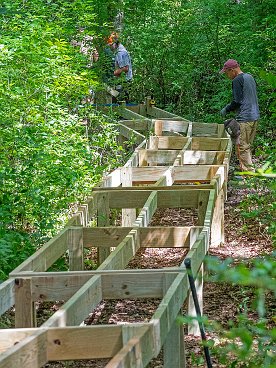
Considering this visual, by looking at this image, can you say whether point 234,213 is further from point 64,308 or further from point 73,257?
point 64,308

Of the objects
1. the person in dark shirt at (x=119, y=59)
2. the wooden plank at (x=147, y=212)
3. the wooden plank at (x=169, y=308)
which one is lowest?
the wooden plank at (x=147, y=212)

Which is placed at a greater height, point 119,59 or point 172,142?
point 119,59

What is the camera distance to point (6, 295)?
5.50 m

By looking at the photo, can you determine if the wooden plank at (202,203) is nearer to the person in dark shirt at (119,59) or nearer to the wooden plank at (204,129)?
the wooden plank at (204,129)

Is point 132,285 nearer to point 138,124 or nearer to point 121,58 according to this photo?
point 138,124

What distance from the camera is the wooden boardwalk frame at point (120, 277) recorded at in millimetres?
4324

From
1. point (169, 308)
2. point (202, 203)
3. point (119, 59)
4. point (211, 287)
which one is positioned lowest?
point (211, 287)

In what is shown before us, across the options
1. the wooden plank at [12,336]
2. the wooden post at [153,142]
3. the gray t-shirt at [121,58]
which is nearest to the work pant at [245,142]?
the wooden post at [153,142]

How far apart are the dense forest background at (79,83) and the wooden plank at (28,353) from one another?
170cm

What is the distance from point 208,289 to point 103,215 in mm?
1491

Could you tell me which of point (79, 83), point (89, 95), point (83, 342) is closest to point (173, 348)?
point (83, 342)

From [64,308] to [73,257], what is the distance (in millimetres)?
2643

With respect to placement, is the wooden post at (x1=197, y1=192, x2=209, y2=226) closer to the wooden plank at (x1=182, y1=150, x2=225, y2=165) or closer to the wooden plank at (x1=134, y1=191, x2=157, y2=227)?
the wooden plank at (x1=134, y1=191, x2=157, y2=227)

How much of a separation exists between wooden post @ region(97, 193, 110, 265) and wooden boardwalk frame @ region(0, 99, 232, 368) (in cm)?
1
